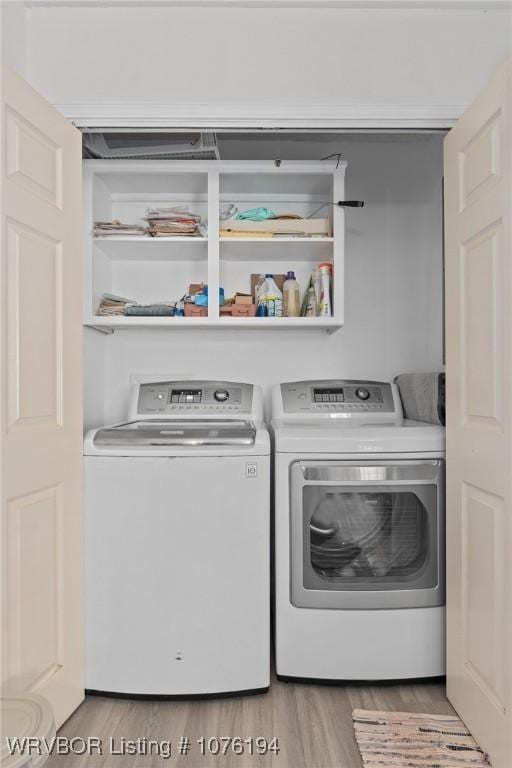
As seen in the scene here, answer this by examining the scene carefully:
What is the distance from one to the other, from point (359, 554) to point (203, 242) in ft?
4.87

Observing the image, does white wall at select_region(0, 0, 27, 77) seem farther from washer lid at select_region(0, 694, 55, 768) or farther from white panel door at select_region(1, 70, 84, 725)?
washer lid at select_region(0, 694, 55, 768)

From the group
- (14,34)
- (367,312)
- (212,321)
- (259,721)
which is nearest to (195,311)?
(212,321)

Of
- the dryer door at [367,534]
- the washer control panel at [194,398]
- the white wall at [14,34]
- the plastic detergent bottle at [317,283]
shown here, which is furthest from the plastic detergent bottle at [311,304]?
the white wall at [14,34]

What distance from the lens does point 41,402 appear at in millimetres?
1681

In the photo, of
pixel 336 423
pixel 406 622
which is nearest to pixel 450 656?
pixel 406 622

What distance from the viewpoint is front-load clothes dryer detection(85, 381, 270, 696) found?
191 centimetres

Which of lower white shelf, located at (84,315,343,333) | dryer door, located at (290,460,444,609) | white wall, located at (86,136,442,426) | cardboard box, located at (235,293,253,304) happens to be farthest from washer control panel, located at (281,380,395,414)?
dryer door, located at (290,460,444,609)

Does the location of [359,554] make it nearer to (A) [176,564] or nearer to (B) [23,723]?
(A) [176,564]

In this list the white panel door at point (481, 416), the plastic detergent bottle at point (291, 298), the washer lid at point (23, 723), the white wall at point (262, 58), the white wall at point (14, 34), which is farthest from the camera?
the plastic detergent bottle at point (291, 298)

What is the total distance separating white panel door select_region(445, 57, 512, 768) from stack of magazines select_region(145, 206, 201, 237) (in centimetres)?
107

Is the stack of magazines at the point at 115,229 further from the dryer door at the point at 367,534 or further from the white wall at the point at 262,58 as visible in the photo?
the dryer door at the point at 367,534

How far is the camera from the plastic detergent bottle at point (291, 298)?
257cm

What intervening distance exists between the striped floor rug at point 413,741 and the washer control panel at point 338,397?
121 centimetres

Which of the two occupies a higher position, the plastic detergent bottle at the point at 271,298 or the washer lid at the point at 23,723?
the plastic detergent bottle at the point at 271,298
